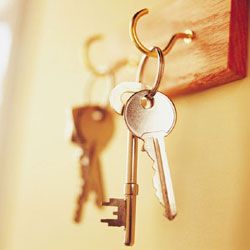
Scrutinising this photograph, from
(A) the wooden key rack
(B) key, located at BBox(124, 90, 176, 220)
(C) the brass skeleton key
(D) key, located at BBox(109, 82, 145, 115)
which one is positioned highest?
(A) the wooden key rack

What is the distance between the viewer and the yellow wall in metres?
0.48

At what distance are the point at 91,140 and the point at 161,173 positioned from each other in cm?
28

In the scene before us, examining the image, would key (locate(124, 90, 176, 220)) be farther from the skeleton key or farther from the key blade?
the skeleton key

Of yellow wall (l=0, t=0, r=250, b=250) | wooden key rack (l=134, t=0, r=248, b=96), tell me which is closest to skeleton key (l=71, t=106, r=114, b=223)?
yellow wall (l=0, t=0, r=250, b=250)

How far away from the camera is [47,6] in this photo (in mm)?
1021

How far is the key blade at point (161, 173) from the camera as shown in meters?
0.44

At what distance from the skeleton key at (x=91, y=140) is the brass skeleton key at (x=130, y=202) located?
0.17 metres

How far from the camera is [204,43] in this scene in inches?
20.5

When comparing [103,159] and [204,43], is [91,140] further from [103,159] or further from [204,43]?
[204,43]

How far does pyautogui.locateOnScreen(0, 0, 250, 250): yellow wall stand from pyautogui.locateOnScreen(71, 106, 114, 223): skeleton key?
17 millimetres

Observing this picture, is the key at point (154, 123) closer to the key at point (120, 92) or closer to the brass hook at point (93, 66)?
the key at point (120, 92)

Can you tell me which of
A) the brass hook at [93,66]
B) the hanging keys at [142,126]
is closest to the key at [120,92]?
the hanging keys at [142,126]

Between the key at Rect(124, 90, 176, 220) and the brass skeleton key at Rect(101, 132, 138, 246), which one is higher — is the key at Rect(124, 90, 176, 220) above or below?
above

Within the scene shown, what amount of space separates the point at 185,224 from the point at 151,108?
0.46 feet
